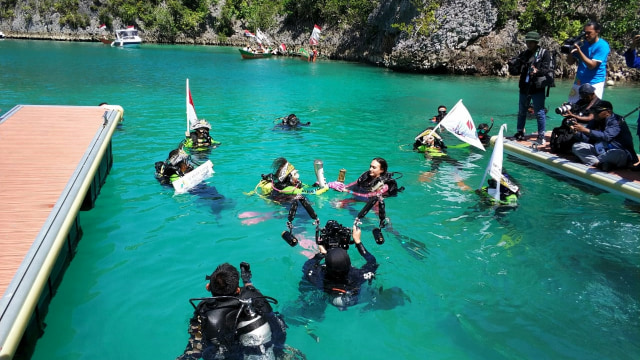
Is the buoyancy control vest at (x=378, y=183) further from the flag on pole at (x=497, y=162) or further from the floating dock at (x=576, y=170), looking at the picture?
the floating dock at (x=576, y=170)

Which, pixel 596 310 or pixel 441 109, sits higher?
pixel 441 109

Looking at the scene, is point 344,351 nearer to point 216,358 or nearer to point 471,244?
point 216,358

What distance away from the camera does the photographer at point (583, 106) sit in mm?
9586

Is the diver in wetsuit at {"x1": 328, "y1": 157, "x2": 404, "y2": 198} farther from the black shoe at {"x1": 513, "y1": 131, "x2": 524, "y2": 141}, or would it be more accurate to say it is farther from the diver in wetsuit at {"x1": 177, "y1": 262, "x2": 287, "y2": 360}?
the black shoe at {"x1": 513, "y1": 131, "x2": 524, "y2": 141}

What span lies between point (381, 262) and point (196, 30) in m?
64.7

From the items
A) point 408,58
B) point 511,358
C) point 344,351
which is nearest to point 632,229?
point 511,358

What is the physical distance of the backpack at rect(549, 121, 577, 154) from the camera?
10.3 meters

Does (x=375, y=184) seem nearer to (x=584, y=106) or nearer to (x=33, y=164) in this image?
(x=584, y=106)

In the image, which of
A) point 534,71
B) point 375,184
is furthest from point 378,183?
point 534,71

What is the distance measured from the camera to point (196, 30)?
64250 mm

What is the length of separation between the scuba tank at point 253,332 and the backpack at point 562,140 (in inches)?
358

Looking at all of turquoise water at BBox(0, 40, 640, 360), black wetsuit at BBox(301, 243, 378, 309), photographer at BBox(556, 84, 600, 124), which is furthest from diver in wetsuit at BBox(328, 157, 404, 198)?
photographer at BBox(556, 84, 600, 124)

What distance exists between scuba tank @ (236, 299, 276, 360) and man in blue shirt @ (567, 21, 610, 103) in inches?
350

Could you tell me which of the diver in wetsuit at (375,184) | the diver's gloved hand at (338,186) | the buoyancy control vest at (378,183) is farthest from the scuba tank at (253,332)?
the diver's gloved hand at (338,186)
